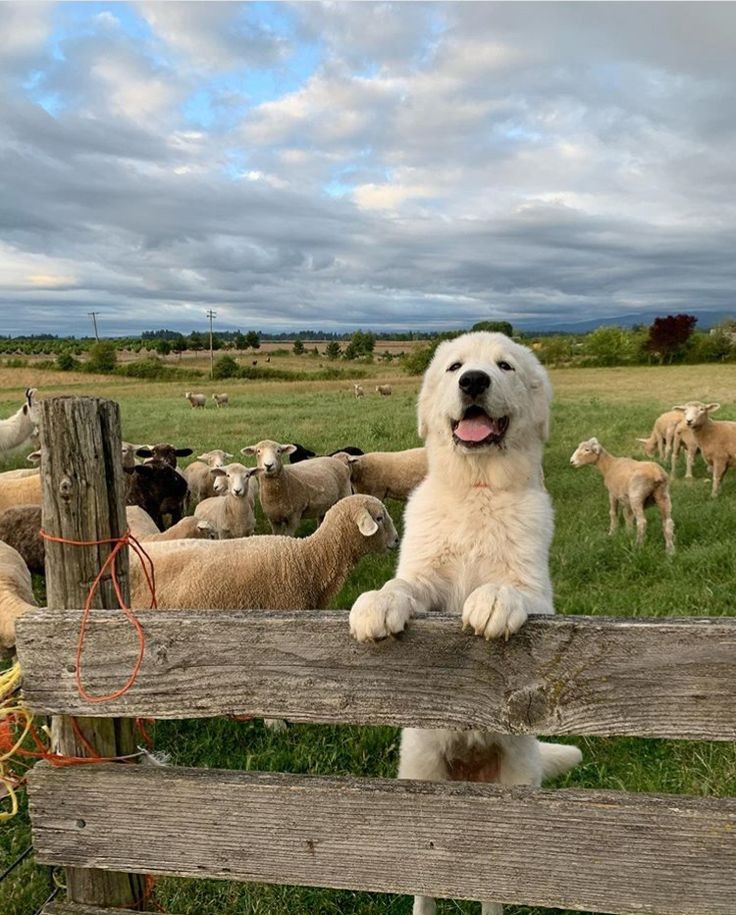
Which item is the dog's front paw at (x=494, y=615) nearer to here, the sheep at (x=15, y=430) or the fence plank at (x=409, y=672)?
the fence plank at (x=409, y=672)

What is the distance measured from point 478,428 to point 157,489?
28.6 feet

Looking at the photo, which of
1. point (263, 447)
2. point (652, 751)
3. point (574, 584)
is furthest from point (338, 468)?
point (652, 751)

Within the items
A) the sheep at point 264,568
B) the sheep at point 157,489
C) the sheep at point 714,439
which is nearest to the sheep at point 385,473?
the sheep at point 157,489

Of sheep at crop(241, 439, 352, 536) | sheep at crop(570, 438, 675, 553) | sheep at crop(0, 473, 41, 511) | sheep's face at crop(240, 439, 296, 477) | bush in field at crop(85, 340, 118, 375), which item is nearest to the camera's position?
sheep at crop(570, 438, 675, 553)

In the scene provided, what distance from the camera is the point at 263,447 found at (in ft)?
35.5

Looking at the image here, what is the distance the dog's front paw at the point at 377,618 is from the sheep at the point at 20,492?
8790 mm

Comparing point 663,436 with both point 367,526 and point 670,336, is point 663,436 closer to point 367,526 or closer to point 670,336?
point 367,526

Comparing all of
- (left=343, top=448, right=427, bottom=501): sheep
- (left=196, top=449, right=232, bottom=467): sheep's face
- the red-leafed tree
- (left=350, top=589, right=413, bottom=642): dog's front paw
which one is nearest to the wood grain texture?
(left=350, top=589, right=413, bottom=642): dog's front paw

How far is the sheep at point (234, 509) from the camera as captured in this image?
973cm

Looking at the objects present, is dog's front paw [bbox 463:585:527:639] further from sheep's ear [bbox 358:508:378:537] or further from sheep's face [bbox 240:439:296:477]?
sheep's face [bbox 240:439:296:477]

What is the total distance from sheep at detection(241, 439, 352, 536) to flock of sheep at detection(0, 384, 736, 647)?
0.06 feet

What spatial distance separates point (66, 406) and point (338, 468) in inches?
378

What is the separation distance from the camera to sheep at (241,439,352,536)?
10547mm

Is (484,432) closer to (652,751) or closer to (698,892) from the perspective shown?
(698,892)
